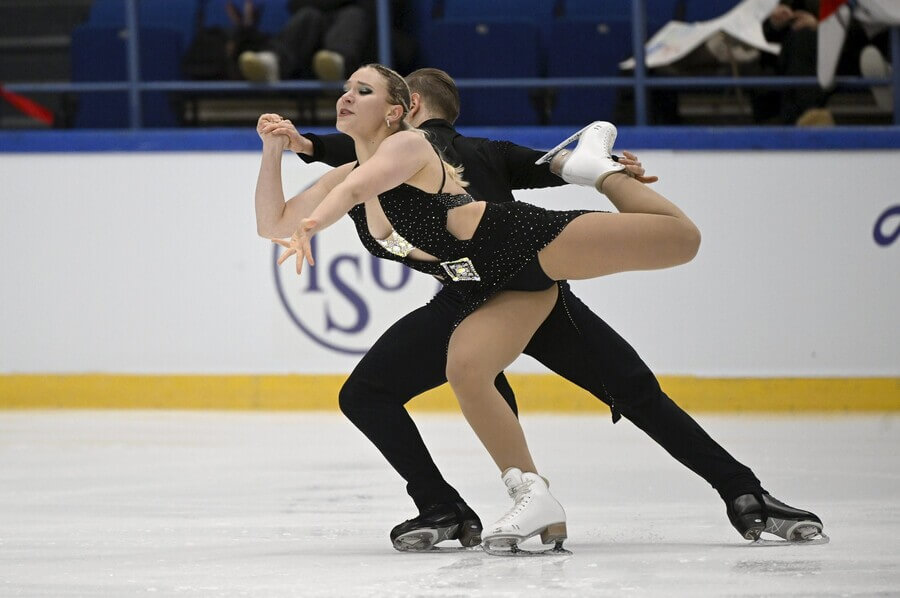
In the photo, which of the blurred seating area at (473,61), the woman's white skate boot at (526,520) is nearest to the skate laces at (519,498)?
the woman's white skate boot at (526,520)

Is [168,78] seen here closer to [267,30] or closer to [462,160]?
[267,30]

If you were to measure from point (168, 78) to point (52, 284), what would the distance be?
4.61 ft

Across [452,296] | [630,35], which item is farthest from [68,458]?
[630,35]

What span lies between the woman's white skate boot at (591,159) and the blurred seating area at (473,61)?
11.9ft

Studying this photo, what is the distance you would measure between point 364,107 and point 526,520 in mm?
1010

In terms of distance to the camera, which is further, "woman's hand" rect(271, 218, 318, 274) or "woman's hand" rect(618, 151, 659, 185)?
"woman's hand" rect(618, 151, 659, 185)

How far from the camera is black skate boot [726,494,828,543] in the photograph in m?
3.34

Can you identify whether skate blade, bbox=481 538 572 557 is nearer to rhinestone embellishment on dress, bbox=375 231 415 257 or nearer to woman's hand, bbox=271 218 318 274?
rhinestone embellishment on dress, bbox=375 231 415 257

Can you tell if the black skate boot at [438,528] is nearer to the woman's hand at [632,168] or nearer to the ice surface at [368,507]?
the ice surface at [368,507]

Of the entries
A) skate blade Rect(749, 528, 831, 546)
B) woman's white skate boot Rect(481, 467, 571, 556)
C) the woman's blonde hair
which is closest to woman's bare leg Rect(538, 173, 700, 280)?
the woman's blonde hair

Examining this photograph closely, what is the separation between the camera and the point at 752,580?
295cm

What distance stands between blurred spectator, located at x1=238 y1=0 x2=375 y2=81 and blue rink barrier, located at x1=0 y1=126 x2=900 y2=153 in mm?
422

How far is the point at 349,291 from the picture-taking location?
21.1 ft

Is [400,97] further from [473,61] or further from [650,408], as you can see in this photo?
[473,61]
